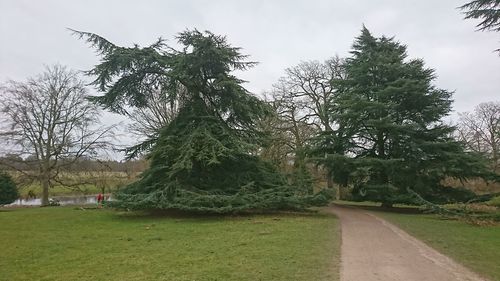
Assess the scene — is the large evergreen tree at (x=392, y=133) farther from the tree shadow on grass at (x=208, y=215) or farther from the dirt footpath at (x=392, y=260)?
the dirt footpath at (x=392, y=260)

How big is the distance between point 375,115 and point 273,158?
11.9 m

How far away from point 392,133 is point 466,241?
42.3ft

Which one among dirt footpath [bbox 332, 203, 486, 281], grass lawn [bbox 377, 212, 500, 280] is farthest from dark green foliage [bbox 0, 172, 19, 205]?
grass lawn [bbox 377, 212, 500, 280]

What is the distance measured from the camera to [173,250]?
1037 centimetres

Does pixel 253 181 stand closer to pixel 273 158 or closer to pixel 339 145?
pixel 339 145

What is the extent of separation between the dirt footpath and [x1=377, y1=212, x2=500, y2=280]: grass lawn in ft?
1.07

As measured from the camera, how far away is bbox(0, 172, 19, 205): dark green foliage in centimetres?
2998

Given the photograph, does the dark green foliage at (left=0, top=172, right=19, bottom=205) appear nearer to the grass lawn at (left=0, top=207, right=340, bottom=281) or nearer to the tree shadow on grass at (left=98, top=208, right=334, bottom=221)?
the tree shadow on grass at (left=98, top=208, right=334, bottom=221)

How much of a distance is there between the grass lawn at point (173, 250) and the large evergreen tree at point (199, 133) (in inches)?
69.8

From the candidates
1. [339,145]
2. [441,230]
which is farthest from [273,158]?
[441,230]

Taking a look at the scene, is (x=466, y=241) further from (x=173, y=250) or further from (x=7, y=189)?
(x=7, y=189)

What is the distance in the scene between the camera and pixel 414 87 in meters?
23.7

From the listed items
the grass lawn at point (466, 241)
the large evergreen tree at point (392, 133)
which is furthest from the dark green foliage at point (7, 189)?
the grass lawn at point (466, 241)

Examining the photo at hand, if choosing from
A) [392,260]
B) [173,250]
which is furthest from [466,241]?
[173,250]
